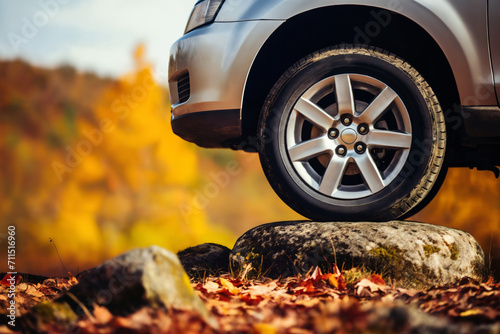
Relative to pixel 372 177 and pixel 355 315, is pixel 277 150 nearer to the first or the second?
pixel 372 177

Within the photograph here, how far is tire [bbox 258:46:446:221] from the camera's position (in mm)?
2893

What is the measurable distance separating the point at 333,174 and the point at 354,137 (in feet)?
0.92

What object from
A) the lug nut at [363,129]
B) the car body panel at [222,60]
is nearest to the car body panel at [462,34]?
the lug nut at [363,129]

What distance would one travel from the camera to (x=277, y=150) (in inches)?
119

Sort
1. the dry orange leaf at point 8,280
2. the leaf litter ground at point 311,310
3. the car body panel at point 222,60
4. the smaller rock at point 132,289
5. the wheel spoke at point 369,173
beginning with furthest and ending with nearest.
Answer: the dry orange leaf at point 8,280 < the car body panel at point 222,60 < the wheel spoke at point 369,173 < the smaller rock at point 132,289 < the leaf litter ground at point 311,310

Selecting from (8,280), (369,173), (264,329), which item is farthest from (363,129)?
(8,280)

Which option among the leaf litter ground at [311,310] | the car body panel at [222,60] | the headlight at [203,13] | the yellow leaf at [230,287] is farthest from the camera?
the headlight at [203,13]

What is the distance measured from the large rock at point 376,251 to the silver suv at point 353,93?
13cm

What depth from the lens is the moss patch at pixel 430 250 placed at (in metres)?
2.83

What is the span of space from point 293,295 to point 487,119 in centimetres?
168

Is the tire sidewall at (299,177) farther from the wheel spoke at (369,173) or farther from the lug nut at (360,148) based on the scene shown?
the lug nut at (360,148)

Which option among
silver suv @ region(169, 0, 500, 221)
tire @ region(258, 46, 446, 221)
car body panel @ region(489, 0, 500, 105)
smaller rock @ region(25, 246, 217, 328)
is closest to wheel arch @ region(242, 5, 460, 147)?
silver suv @ region(169, 0, 500, 221)

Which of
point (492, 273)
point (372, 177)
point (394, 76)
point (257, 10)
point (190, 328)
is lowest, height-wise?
point (492, 273)

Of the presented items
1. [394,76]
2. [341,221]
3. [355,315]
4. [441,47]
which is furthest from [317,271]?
[441,47]
